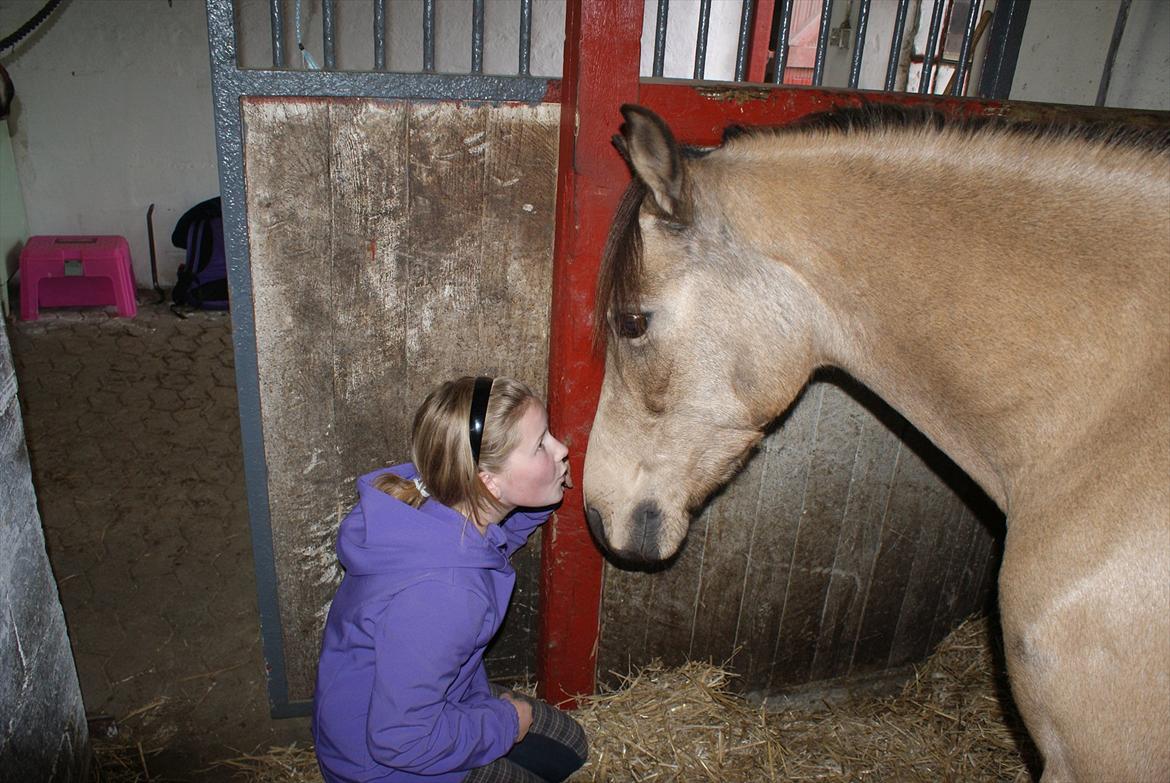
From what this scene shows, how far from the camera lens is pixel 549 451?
1.95m

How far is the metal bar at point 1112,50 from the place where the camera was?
3.63 m

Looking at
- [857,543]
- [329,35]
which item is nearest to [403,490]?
[329,35]

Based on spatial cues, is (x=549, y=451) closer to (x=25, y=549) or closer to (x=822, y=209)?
(x=822, y=209)

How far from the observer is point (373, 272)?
2072 mm

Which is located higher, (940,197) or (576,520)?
(940,197)

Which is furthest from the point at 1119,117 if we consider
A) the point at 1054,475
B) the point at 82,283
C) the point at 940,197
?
the point at 82,283

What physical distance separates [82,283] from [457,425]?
640 centimetres

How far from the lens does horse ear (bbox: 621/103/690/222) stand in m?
1.43

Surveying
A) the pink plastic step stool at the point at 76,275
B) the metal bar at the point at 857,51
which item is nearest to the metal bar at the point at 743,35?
the metal bar at the point at 857,51

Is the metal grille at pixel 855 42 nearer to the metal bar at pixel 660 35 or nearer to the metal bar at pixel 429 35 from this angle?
the metal bar at pixel 660 35

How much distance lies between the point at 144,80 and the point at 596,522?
7276 mm

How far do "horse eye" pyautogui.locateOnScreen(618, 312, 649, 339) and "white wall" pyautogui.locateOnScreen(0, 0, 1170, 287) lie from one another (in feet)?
19.3

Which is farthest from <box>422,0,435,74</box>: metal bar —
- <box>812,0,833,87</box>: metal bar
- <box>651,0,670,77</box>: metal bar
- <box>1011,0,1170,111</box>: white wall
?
<box>1011,0,1170,111</box>: white wall

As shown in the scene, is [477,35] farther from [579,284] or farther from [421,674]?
[421,674]
